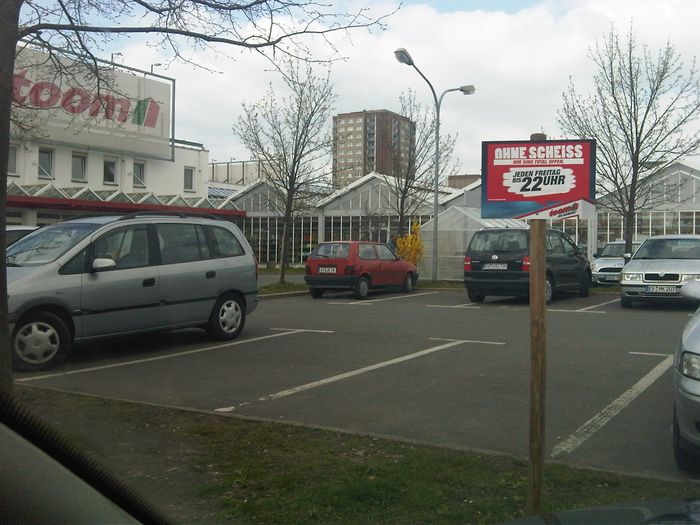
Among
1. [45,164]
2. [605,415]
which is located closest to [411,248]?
[45,164]

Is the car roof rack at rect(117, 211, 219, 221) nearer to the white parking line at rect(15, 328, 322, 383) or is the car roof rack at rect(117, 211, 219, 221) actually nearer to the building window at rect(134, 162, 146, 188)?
the white parking line at rect(15, 328, 322, 383)

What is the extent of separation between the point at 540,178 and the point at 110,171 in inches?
1325

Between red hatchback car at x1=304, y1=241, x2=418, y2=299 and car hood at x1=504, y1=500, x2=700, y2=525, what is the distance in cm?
1606

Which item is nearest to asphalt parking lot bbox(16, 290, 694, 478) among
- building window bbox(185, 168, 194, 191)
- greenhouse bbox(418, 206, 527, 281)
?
greenhouse bbox(418, 206, 527, 281)

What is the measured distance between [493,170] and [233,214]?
3562 cm

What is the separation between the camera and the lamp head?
21994 millimetres

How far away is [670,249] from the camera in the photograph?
54.3 ft

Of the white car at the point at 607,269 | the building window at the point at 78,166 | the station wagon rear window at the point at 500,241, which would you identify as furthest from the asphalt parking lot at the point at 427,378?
the building window at the point at 78,166

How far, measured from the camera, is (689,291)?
628 centimetres

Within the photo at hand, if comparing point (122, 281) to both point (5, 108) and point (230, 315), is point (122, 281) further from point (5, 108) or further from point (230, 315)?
point (5, 108)

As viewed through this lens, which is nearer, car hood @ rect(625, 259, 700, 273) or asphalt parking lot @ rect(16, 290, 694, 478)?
asphalt parking lot @ rect(16, 290, 694, 478)

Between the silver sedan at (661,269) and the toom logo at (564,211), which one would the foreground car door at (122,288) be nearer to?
the toom logo at (564,211)

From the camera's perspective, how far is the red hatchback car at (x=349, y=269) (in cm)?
1911

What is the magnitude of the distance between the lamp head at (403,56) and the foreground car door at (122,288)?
45.9 feet
